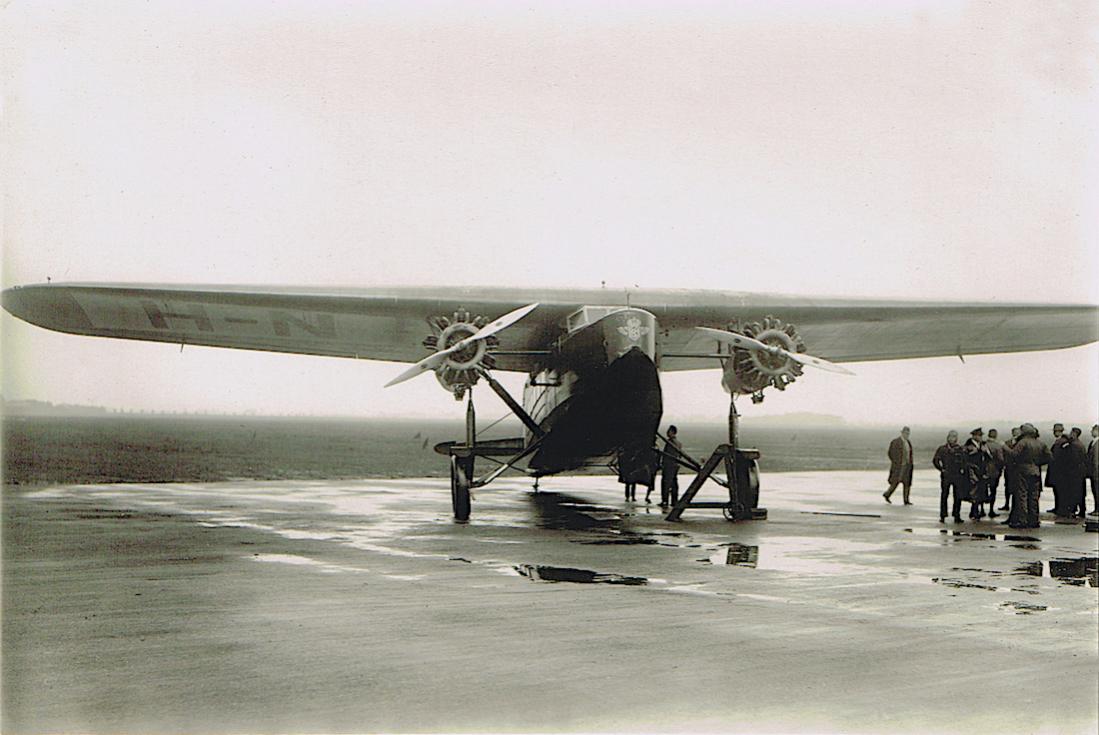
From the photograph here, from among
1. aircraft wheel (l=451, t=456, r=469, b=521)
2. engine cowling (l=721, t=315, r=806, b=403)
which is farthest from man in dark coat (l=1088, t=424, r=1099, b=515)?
aircraft wheel (l=451, t=456, r=469, b=521)

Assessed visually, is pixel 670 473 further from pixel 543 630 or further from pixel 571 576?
pixel 543 630

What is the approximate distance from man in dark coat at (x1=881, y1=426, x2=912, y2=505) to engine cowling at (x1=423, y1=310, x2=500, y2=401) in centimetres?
1023

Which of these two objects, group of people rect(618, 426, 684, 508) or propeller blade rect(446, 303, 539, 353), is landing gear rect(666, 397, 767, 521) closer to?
group of people rect(618, 426, 684, 508)

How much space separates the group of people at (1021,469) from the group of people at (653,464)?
4436 millimetres

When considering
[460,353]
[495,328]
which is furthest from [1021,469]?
[460,353]

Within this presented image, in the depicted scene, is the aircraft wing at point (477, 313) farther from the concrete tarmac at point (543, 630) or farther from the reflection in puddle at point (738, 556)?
the concrete tarmac at point (543, 630)

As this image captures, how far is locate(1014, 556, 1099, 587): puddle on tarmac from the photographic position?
10359 millimetres

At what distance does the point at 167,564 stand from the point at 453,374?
519 centimetres

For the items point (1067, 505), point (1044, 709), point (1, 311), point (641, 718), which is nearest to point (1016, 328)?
point (1067, 505)

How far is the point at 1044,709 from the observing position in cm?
582

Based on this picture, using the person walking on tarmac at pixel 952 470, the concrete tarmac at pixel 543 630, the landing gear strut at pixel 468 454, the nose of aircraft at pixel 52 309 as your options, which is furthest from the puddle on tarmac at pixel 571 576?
the person walking on tarmac at pixel 952 470

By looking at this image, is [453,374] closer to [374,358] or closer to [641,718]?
[374,358]

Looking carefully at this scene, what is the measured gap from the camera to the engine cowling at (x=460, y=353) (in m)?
14.9

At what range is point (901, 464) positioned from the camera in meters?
21.5
